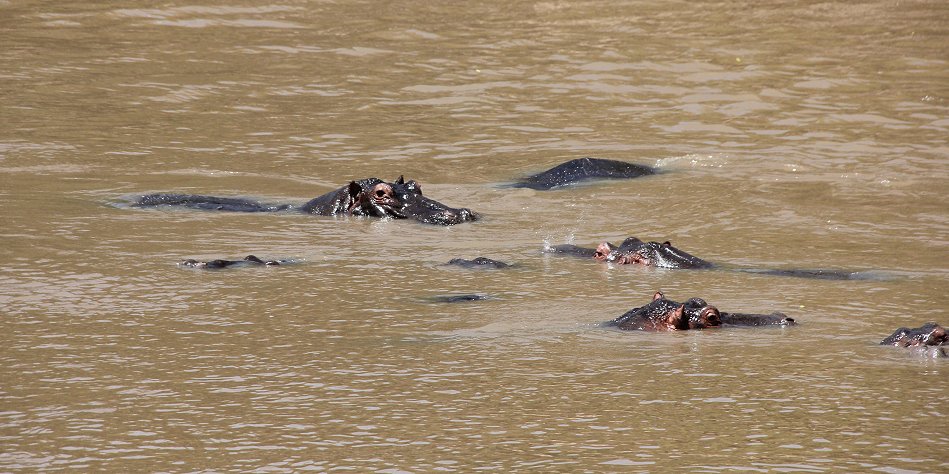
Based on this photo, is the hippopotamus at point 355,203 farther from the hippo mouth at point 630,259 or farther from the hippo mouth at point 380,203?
the hippo mouth at point 630,259

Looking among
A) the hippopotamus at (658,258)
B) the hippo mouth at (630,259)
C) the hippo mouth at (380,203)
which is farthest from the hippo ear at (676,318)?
the hippo mouth at (380,203)

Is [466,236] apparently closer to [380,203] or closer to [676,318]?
[380,203]

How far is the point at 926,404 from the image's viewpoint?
18.1 ft

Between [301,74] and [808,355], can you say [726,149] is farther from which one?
[808,355]

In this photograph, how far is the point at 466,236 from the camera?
9547 millimetres

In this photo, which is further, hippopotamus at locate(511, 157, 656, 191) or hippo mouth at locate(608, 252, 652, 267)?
hippopotamus at locate(511, 157, 656, 191)

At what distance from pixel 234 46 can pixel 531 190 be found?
673 cm

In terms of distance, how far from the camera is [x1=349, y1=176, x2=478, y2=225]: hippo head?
1022 cm

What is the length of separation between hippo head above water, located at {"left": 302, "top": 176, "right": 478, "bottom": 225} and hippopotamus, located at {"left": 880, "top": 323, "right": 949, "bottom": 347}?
4253mm

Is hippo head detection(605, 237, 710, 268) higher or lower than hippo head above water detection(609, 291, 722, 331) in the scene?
higher

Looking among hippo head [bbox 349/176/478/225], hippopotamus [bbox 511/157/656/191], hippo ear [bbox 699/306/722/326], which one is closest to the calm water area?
hippo ear [bbox 699/306/722/326]

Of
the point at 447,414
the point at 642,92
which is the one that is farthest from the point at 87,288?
the point at 642,92

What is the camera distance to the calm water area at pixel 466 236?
527 centimetres

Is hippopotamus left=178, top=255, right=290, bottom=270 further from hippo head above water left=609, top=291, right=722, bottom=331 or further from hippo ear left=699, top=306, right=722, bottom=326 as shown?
hippo ear left=699, top=306, right=722, bottom=326
